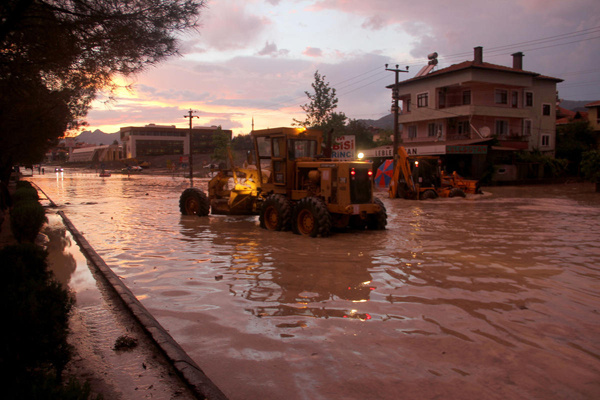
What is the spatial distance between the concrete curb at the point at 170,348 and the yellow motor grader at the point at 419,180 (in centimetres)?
1763

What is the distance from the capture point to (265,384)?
3.82 metres

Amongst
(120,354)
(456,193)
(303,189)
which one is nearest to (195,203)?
(303,189)

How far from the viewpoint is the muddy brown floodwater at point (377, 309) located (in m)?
3.93

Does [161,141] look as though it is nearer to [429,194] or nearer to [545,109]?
[545,109]

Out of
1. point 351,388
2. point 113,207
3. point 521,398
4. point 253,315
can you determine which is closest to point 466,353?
point 521,398

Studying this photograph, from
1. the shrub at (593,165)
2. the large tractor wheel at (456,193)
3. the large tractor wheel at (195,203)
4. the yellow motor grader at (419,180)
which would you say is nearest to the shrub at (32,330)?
the large tractor wheel at (195,203)

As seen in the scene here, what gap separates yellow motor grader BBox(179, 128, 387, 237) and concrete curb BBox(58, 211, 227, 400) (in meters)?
5.45

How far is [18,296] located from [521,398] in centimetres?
410

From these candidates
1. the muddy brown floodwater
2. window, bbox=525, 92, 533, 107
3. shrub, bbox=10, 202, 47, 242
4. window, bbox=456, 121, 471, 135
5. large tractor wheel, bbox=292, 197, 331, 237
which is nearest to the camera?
the muddy brown floodwater

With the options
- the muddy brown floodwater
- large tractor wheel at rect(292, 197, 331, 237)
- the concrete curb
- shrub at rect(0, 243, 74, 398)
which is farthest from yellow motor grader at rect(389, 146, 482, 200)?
shrub at rect(0, 243, 74, 398)

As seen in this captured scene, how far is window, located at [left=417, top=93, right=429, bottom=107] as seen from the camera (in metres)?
42.3

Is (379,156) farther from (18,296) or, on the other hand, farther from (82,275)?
(18,296)

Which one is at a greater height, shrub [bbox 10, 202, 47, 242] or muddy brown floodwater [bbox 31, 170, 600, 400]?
shrub [bbox 10, 202, 47, 242]

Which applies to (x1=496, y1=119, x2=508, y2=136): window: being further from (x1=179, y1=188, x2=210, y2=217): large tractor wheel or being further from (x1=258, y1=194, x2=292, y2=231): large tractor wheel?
(x1=258, y1=194, x2=292, y2=231): large tractor wheel
